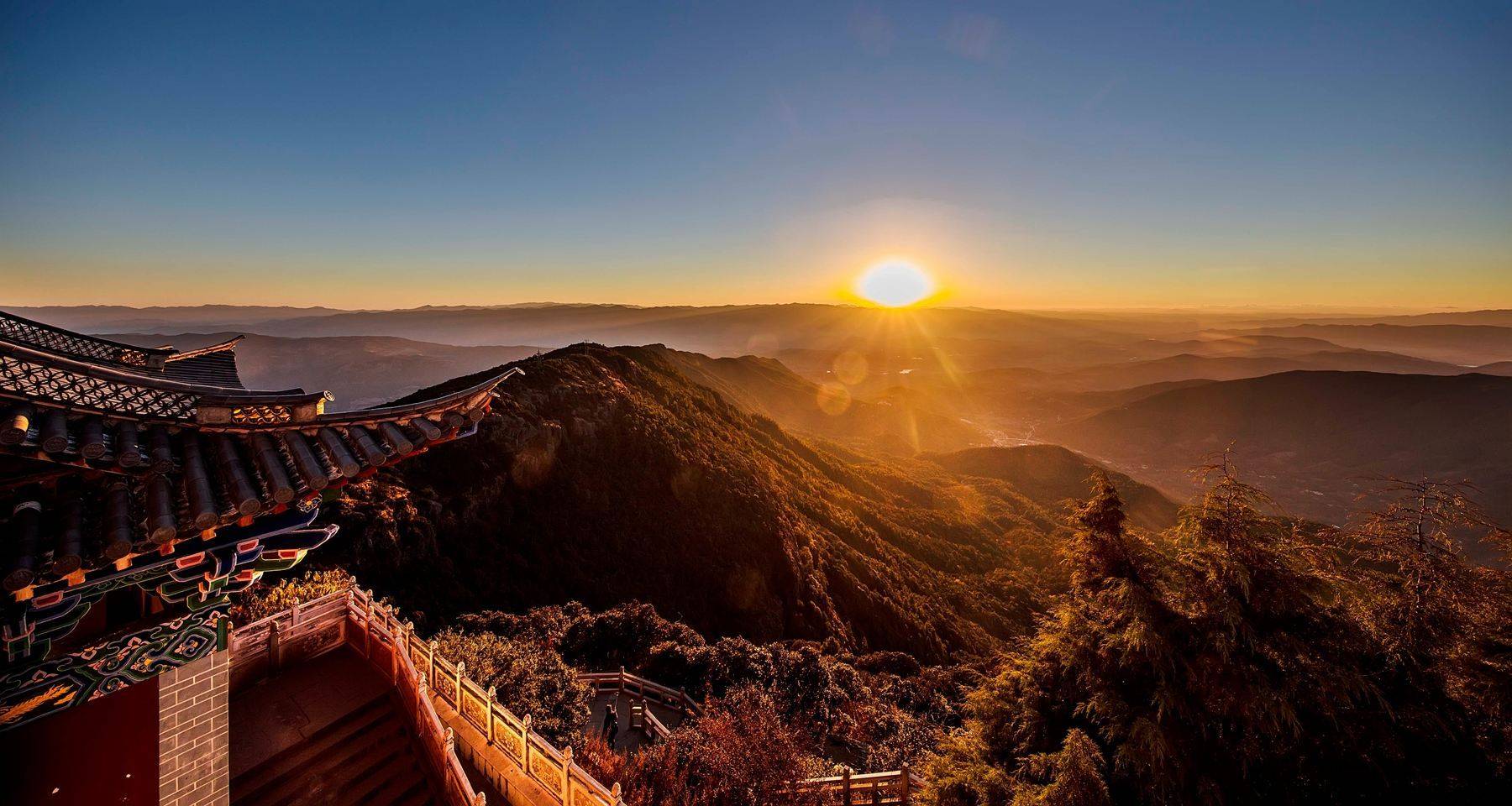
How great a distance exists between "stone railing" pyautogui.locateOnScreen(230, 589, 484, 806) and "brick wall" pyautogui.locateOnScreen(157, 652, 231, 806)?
2.31 m

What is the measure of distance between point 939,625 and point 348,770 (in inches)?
1467

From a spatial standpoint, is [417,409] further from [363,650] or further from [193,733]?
[363,650]

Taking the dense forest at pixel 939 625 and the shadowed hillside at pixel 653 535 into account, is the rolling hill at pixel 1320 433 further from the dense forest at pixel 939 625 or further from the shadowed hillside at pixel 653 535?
the dense forest at pixel 939 625

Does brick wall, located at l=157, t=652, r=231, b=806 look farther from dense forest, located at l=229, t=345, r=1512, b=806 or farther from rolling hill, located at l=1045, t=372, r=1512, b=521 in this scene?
rolling hill, located at l=1045, t=372, r=1512, b=521

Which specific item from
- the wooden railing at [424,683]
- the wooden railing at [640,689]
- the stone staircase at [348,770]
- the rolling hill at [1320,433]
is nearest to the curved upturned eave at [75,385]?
the wooden railing at [424,683]

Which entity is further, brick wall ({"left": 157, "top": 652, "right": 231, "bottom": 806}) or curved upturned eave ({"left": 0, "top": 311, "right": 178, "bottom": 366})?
curved upturned eave ({"left": 0, "top": 311, "right": 178, "bottom": 366})

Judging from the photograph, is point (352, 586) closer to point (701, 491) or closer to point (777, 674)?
point (777, 674)

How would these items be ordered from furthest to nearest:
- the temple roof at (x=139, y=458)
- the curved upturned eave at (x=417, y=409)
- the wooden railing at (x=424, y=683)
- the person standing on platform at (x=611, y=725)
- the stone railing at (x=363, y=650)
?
the person standing on platform at (x=611, y=725)
the stone railing at (x=363, y=650)
the wooden railing at (x=424, y=683)
the curved upturned eave at (x=417, y=409)
the temple roof at (x=139, y=458)

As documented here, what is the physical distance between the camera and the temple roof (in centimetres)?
355

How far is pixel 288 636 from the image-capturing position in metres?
8.98

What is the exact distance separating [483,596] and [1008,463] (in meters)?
88.6

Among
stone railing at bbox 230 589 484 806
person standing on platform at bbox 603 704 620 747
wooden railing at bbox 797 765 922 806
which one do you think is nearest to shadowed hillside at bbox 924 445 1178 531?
wooden railing at bbox 797 765 922 806

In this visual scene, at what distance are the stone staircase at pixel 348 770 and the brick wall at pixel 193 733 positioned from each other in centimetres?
158

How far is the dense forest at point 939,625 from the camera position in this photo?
667 centimetres
